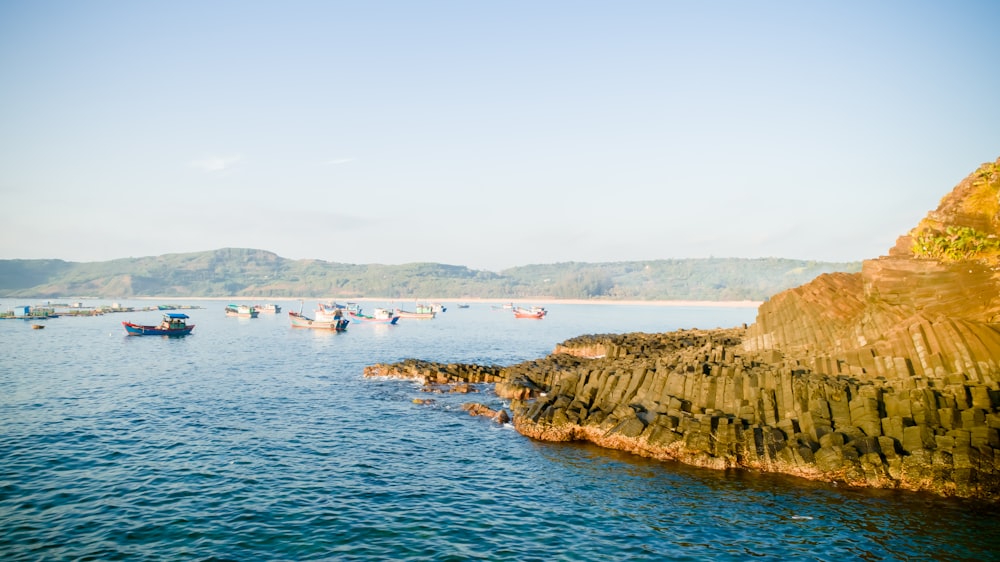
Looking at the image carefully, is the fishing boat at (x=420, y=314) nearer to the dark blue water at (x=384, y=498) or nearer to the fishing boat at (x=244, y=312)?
the fishing boat at (x=244, y=312)

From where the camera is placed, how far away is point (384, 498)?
70.6ft

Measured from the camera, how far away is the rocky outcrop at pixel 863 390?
873 inches

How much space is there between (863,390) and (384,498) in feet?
71.0

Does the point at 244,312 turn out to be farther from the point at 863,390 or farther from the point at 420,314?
the point at 863,390

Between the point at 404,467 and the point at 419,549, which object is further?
the point at 404,467

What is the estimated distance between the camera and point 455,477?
24141 millimetres

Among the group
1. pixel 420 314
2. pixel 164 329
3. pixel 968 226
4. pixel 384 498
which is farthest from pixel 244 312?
pixel 968 226

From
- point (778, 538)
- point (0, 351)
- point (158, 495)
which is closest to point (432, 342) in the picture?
point (0, 351)

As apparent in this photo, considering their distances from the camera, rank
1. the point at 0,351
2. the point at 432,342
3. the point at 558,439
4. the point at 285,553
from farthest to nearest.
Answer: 1. the point at 432,342
2. the point at 0,351
3. the point at 558,439
4. the point at 285,553

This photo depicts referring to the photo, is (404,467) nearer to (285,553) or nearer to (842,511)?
(285,553)

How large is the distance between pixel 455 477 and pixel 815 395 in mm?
17233

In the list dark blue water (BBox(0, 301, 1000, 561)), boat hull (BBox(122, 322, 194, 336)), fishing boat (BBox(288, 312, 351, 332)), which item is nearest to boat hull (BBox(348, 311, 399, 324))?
fishing boat (BBox(288, 312, 351, 332))

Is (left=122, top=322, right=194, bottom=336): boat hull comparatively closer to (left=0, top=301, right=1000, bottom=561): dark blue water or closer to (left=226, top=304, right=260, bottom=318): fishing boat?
(left=0, top=301, right=1000, bottom=561): dark blue water

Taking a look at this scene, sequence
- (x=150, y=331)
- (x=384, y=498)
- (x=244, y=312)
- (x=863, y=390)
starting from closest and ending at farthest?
(x=384, y=498) < (x=863, y=390) < (x=150, y=331) < (x=244, y=312)
